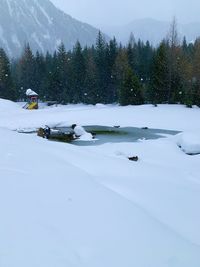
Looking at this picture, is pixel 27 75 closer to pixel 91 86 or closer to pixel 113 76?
pixel 91 86

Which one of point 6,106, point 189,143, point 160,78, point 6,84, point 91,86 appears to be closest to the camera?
point 189,143

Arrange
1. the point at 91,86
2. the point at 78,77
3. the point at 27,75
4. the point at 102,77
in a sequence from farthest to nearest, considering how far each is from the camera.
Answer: the point at 27,75
the point at 78,77
the point at 102,77
the point at 91,86

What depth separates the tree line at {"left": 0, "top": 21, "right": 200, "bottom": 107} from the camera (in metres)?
43.4

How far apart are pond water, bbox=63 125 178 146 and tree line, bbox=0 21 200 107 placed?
13.4 meters

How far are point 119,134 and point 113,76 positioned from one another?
32.4 meters

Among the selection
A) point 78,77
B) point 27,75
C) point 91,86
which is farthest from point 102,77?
point 27,75

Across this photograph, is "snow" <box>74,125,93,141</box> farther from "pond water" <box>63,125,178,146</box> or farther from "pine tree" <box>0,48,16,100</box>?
"pine tree" <box>0,48,16,100</box>

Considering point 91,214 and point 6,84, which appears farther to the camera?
point 6,84

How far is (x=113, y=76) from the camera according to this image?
5766 cm

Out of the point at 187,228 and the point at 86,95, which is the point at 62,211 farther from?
the point at 86,95

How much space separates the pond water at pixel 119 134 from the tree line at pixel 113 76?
13.4m

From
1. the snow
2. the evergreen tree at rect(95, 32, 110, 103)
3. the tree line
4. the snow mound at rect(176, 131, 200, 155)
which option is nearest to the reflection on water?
A: the snow

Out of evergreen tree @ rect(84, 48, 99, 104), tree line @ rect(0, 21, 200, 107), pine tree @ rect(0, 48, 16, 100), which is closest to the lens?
tree line @ rect(0, 21, 200, 107)

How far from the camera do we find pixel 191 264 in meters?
4.84
